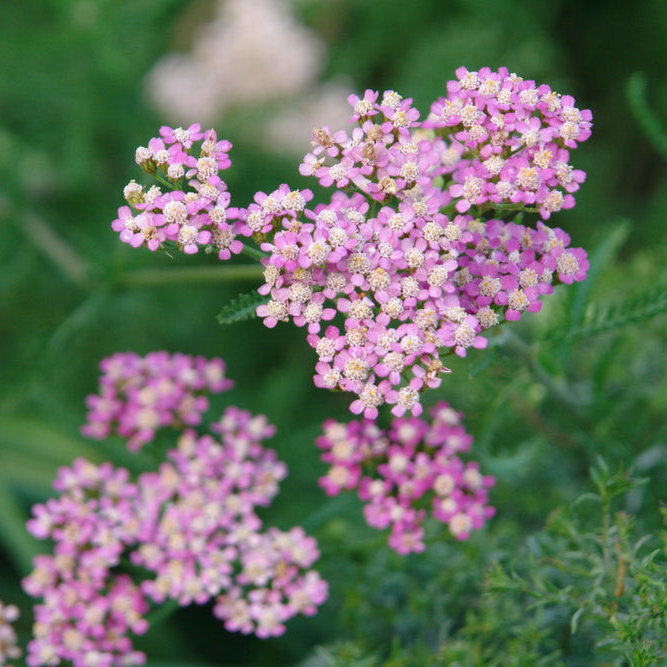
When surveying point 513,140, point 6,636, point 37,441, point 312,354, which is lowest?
point 6,636

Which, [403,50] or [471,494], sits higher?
[403,50]

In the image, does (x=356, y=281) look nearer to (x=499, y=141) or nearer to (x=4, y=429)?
(x=499, y=141)

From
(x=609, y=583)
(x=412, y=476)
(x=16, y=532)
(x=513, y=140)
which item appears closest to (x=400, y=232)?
(x=513, y=140)

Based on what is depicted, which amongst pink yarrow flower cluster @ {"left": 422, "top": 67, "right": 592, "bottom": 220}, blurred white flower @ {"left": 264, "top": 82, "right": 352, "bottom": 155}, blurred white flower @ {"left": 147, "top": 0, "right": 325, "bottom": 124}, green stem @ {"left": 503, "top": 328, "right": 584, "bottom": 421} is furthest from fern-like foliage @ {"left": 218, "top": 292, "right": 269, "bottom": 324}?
blurred white flower @ {"left": 147, "top": 0, "right": 325, "bottom": 124}

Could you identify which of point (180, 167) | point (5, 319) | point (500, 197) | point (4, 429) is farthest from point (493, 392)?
point (5, 319)

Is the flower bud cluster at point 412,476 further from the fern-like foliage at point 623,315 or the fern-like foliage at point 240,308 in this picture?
the fern-like foliage at point 240,308

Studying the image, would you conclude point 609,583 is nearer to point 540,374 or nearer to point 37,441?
point 540,374
